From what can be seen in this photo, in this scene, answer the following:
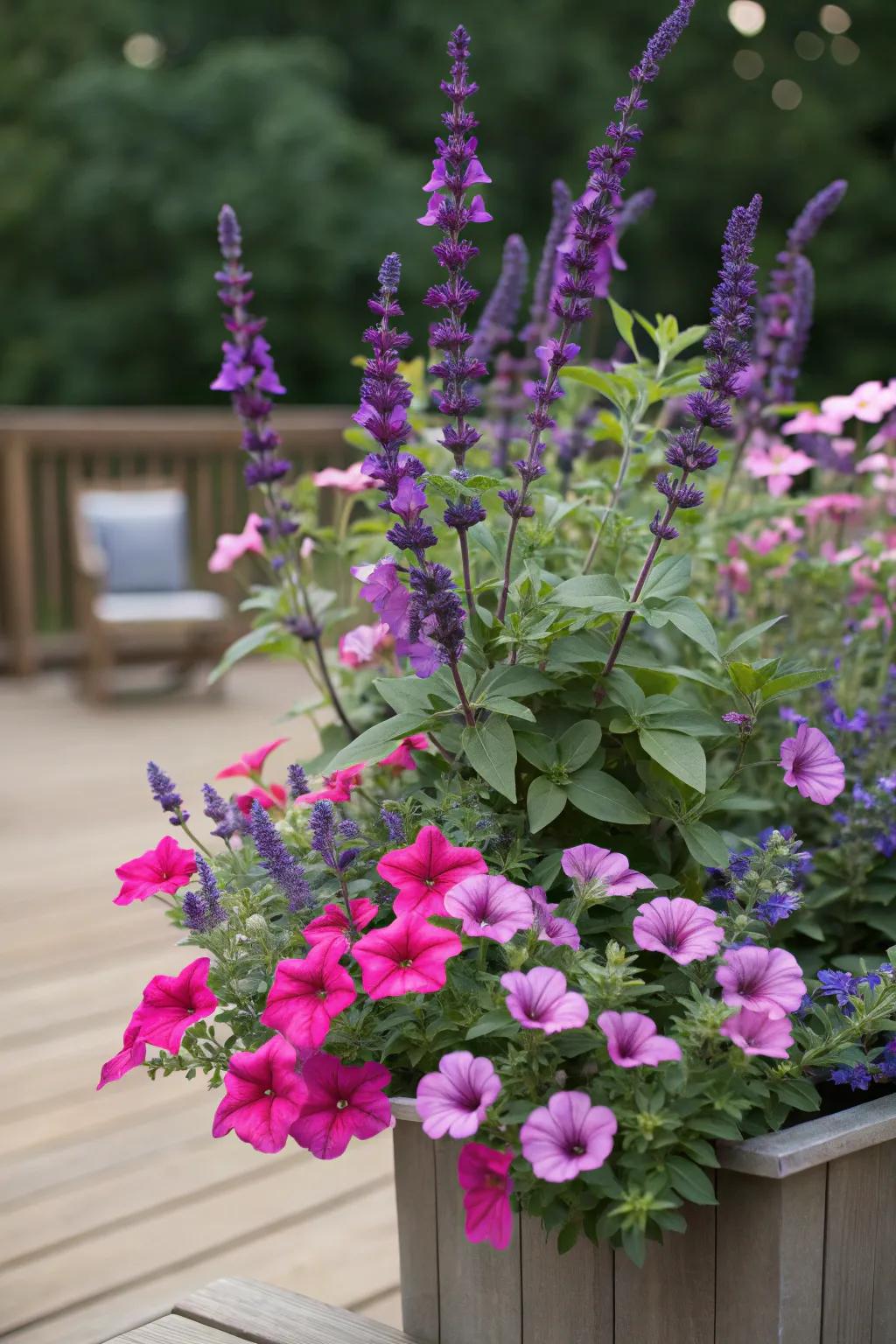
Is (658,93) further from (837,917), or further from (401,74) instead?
(837,917)

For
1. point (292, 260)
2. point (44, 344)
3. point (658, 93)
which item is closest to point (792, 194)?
point (658, 93)

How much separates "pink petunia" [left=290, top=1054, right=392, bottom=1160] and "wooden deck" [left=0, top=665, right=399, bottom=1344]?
89cm

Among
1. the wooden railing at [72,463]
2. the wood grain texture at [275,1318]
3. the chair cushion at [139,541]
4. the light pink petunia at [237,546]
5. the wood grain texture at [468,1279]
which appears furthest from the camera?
the wooden railing at [72,463]

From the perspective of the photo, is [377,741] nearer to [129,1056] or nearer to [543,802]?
[543,802]

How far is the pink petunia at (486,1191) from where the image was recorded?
938 millimetres

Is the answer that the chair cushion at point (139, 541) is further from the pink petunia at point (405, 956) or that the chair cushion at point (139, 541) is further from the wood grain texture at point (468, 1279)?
the pink petunia at point (405, 956)

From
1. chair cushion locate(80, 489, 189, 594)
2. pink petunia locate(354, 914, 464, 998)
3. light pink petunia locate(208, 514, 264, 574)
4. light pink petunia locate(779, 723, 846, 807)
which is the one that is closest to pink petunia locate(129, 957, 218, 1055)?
pink petunia locate(354, 914, 464, 998)

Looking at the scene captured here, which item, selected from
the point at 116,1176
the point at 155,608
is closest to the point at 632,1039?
the point at 116,1176

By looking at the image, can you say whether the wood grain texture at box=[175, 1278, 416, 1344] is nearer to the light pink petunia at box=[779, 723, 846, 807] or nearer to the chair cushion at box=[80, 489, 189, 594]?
the light pink petunia at box=[779, 723, 846, 807]

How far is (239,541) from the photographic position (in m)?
1.76

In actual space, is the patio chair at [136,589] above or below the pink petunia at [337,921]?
below

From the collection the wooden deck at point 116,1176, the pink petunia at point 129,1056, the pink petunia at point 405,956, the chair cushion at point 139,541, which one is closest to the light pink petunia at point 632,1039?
the pink petunia at point 405,956

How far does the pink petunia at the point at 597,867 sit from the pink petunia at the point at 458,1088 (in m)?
0.19

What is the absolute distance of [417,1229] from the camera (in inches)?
47.0
